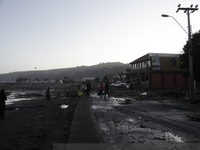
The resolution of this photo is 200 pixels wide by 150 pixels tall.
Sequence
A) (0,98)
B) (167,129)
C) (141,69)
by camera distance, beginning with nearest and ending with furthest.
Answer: (167,129)
(0,98)
(141,69)

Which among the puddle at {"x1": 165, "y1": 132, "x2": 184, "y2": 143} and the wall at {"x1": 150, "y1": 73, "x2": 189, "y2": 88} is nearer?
the puddle at {"x1": 165, "y1": 132, "x2": 184, "y2": 143}

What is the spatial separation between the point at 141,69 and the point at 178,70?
8462 millimetres

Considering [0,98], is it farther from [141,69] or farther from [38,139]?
[141,69]

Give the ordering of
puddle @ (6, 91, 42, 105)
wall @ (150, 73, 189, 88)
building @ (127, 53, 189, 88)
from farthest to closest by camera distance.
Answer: building @ (127, 53, 189, 88) → wall @ (150, 73, 189, 88) → puddle @ (6, 91, 42, 105)

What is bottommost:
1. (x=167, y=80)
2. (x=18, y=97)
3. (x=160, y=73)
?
(x=18, y=97)

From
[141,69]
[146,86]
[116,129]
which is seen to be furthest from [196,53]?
[116,129]

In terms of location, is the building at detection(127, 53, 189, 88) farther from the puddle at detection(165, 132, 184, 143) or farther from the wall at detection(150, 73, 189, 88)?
the puddle at detection(165, 132, 184, 143)

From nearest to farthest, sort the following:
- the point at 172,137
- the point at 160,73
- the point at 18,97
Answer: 1. the point at 172,137
2. the point at 18,97
3. the point at 160,73

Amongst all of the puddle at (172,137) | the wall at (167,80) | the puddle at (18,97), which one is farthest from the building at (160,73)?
the puddle at (172,137)

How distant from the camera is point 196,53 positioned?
33.1 meters

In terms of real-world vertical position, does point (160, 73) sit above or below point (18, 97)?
above

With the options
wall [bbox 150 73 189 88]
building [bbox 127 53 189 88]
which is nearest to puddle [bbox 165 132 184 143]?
building [bbox 127 53 189 88]

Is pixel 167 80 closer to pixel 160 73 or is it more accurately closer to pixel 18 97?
pixel 160 73

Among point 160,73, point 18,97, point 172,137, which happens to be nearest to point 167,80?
→ point 160,73
